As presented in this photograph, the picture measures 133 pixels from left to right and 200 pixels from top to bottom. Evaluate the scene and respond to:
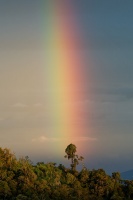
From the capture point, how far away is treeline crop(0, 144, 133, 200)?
125250 millimetres

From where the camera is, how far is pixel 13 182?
12744 cm

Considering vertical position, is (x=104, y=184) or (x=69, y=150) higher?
(x=69, y=150)

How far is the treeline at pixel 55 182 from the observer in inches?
4931

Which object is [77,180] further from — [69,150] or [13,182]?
[13,182]

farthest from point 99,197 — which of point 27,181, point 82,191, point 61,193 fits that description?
point 27,181

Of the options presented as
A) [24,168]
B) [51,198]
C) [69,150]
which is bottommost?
[51,198]

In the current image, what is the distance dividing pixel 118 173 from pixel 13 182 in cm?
4157

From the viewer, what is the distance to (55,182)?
13500 cm

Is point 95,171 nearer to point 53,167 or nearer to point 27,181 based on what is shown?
point 53,167

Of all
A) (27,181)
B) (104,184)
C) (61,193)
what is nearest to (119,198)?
(104,184)

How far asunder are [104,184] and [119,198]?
20.5 ft

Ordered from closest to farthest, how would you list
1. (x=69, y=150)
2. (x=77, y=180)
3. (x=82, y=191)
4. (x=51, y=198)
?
1. (x=51, y=198)
2. (x=82, y=191)
3. (x=77, y=180)
4. (x=69, y=150)

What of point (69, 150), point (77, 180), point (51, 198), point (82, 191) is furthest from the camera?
point (69, 150)

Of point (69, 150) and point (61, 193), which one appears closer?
point (61, 193)
